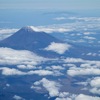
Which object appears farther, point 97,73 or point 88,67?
point 88,67

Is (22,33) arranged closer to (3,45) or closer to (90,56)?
(3,45)

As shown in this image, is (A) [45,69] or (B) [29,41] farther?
(B) [29,41]

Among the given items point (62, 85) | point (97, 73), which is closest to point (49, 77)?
point (62, 85)

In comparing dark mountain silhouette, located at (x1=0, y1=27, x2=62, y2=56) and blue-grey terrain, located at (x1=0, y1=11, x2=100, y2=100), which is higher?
dark mountain silhouette, located at (x1=0, y1=27, x2=62, y2=56)

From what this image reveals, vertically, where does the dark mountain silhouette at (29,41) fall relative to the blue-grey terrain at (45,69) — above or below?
above

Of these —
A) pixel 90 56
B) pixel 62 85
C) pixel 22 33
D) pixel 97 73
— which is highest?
pixel 22 33

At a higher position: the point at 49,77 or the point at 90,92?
the point at 49,77

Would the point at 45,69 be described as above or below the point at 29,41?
below

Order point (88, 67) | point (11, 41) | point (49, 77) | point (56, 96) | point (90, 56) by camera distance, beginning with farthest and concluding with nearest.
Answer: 1. point (11, 41)
2. point (90, 56)
3. point (88, 67)
4. point (49, 77)
5. point (56, 96)

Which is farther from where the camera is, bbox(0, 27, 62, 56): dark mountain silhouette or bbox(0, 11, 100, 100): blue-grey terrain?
bbox(0, 27, 62, 56): dark mountain silhouette

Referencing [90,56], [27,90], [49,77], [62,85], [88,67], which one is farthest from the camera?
[90,56]

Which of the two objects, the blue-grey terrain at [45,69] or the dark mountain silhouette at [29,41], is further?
the dark mountain silhouette at [29,41]
